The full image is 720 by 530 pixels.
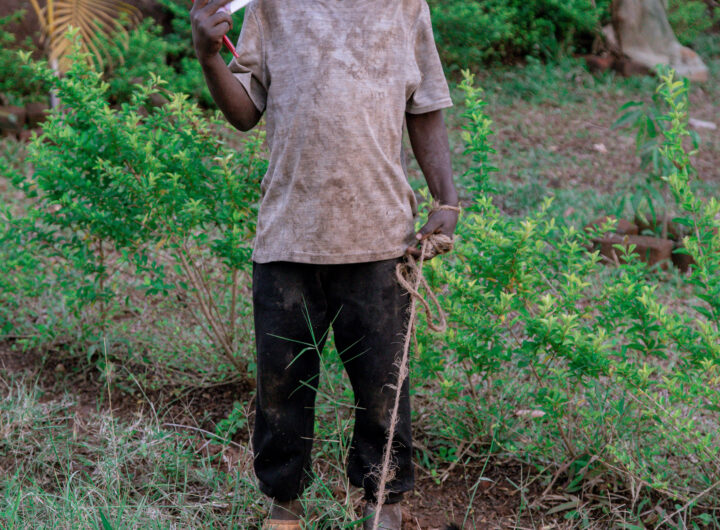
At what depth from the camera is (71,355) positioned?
347 cm

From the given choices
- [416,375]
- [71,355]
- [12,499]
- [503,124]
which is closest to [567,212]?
[503,124]

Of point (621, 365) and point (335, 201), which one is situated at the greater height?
point (335, 201)

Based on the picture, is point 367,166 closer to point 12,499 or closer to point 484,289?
point 484,289

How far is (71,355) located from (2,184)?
287 cm

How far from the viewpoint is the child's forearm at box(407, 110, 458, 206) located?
2215 millimetres

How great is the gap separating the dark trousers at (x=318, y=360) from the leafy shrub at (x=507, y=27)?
637 centimetres

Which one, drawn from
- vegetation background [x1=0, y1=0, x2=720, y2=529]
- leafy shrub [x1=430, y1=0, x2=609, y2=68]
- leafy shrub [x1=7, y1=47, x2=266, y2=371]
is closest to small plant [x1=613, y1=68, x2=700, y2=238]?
vegetation background [x1=0, y1=0, x2=720, y2=529]

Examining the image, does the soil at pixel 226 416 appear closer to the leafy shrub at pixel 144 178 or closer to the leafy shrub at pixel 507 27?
the leafy shrub at pixel 144 178

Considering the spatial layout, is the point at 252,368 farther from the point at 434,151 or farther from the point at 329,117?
the point at 329,117

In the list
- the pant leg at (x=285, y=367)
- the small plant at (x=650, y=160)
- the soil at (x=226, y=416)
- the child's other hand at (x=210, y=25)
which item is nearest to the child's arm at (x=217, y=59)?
the child's other hand at (x=210, y=25)

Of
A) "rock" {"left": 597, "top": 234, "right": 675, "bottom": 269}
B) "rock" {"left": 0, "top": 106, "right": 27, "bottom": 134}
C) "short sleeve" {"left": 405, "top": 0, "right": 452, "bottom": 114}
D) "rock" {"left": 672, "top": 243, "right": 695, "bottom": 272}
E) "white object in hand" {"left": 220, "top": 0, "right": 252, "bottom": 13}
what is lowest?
"rock" {"left": 672, "top": 243, "right": 695, "bottom": 272}

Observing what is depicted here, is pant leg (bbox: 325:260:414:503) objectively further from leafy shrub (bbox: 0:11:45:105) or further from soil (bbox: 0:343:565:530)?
leafy shrub (bbox: 0:11:45:105)

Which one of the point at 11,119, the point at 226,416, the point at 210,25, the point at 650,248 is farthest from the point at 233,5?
the point at 11,119

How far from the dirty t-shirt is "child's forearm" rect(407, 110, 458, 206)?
16 cm
